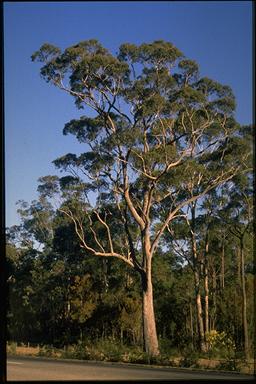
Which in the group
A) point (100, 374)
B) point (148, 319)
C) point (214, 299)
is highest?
point (214, 299)

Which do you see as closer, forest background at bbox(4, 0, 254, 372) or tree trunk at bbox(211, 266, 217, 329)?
forest background at bbox(4, 0, 254, 372)

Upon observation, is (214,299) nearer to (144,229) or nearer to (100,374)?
(144,229)

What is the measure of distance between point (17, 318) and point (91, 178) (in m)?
20.1

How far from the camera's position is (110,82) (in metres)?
31.6

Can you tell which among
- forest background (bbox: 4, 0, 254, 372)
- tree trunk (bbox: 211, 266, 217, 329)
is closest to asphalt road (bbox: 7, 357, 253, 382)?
forest background (bbox: 4, 0, 254, 372)

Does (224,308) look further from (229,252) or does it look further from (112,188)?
(112,188)

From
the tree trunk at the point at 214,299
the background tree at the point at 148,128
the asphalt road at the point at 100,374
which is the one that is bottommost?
the asphalt road at the point at 100,374

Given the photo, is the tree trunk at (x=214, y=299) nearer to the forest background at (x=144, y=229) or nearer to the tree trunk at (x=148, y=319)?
the forest background at (x=144, y=229)

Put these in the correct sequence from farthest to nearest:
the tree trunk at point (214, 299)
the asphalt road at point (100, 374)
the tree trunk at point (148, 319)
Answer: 1. the tree trunk at point (214, 299)
2. the tree trunk at point (148, 319)
3. the asphalt road at point (100, 374)

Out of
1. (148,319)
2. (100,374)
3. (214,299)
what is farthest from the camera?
(214,299)

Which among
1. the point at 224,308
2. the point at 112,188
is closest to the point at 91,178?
the point at 112,188

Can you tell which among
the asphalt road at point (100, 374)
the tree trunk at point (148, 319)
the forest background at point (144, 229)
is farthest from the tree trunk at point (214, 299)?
the asphalt road at point (100, 374)

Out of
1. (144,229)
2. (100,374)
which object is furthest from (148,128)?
(100,374)

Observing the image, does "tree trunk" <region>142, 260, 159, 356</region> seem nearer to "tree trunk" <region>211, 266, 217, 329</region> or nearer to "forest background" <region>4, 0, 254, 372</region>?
"forest background" <region>4, 0, 254, 372</region>
